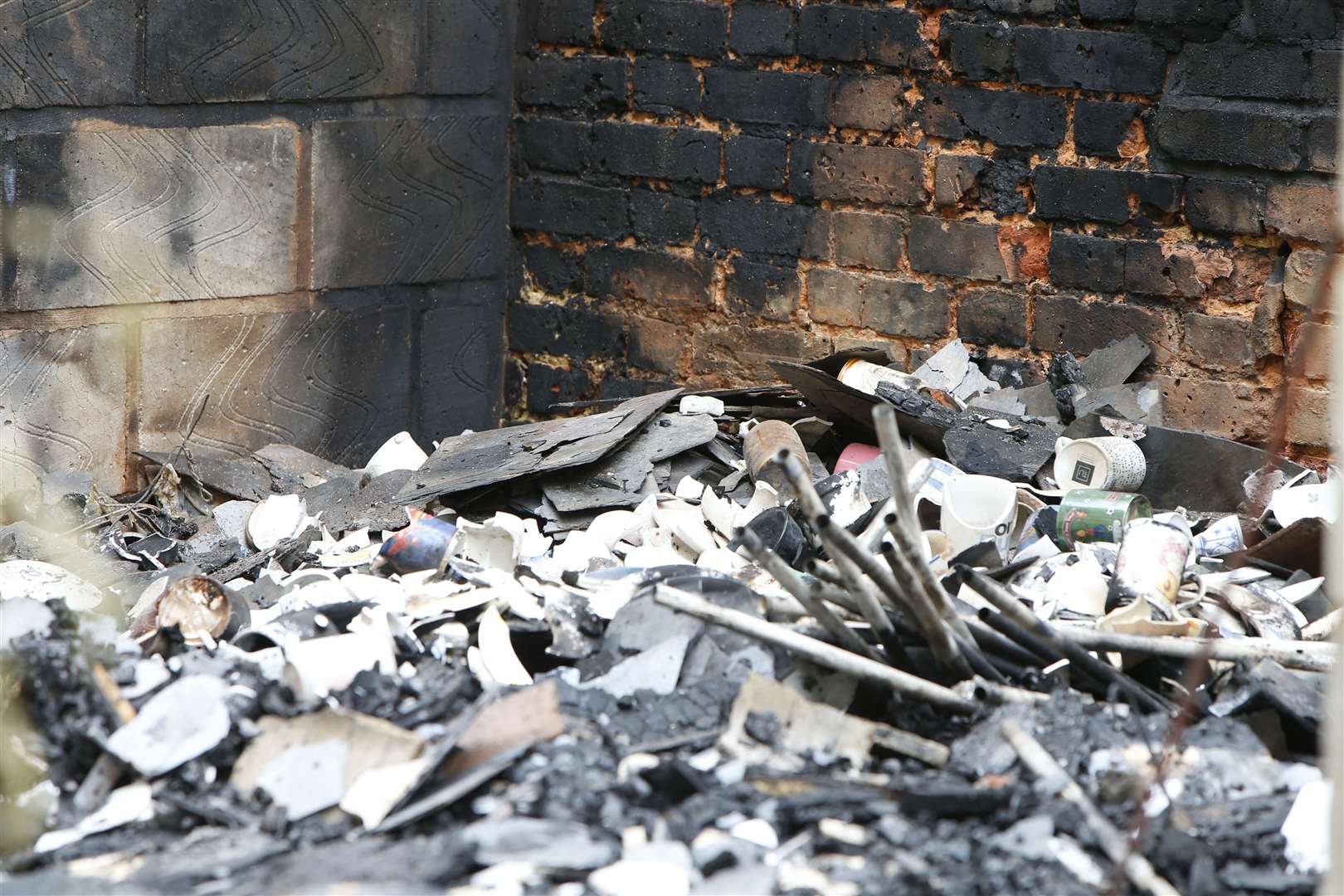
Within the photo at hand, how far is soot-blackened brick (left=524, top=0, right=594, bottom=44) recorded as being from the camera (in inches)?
186

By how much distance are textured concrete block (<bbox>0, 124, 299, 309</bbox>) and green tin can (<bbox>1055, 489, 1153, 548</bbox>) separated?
8.10ft

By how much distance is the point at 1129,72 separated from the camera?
3.93 metres

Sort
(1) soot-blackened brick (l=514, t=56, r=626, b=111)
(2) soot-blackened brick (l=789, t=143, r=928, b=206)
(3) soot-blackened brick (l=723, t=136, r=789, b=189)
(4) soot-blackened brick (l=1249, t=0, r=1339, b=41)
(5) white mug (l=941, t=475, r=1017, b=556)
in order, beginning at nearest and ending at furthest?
(5) white mug (l=941, t=475, r=1017, b=556) < (4) soot-blackened brick (l=1249, t=0, r=1339, b=41) < (2) soot-blackened brick (l=789, t=143, r=928, b=206) < (3) soot-blackened brick (l=723, t=136, r=789, b=189) < (1) soot-blackened brick (l=514, t=56, r=626, b=111)

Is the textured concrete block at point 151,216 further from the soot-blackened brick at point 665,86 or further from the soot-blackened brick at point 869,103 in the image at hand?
the soot-blackened brick at point 869,103

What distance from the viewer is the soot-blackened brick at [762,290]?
14.9 feet

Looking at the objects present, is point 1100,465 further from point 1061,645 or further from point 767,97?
point 767,97

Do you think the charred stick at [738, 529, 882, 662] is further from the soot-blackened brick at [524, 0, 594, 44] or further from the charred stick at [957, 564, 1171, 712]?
the soot-blackened brick at [524, 0, 594, 44]

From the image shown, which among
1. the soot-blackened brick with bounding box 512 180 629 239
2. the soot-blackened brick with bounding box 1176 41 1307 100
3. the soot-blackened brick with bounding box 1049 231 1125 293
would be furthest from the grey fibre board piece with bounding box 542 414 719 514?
the soot-blackened brick with bounding box 1176 41 1307 100

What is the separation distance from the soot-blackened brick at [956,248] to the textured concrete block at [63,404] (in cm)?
233

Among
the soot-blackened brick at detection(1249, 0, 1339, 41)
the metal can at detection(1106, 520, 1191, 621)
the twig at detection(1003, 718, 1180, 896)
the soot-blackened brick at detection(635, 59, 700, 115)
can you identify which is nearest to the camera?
the twig at detection(1003, 718, 1180, 896)

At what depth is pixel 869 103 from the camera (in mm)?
4305

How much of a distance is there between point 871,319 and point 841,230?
0.93 feet

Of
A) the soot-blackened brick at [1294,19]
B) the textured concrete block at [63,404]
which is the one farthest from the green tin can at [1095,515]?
the textured concrete block at [63,404]

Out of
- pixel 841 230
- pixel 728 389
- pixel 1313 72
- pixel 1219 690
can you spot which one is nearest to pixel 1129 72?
pixel 1313 72
